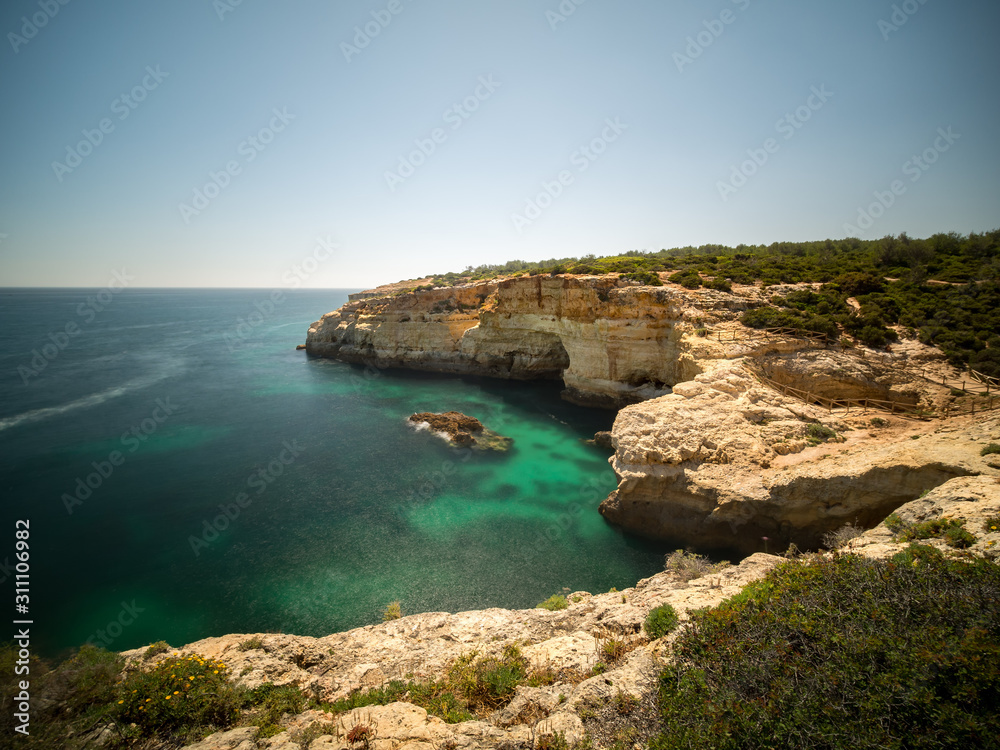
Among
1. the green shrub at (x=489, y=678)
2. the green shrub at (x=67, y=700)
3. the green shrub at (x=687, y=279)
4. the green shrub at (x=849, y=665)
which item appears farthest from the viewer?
the green shrub at (x=687, y=279)

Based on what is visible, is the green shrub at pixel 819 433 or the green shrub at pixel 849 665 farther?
the green shrub at pixel 819 433

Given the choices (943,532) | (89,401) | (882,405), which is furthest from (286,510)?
(89,401)

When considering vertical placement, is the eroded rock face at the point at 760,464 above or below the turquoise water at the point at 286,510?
above

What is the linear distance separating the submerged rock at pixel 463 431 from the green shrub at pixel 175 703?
47.1 feet

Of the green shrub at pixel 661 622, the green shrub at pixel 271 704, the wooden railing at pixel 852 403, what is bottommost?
the green shrub at pixel 271 704

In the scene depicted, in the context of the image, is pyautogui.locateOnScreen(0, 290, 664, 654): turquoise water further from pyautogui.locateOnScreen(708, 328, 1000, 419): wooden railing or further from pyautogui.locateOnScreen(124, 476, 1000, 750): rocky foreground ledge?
pyautogui.locateOnScreen(708, 328, 1000, 419): wooden railing

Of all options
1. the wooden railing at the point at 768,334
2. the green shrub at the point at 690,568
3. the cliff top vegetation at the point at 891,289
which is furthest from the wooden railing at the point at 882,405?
the green shrub at the point at 690,568

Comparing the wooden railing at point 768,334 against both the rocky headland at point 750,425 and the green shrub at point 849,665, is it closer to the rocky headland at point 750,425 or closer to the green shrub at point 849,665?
the rocky headland at point 750,425

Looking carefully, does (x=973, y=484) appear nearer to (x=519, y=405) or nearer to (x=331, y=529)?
(x=331, y=529)

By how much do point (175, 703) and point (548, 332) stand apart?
25263 millimetres

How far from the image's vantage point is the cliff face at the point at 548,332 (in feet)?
68.3

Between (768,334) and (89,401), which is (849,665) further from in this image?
(89,401)

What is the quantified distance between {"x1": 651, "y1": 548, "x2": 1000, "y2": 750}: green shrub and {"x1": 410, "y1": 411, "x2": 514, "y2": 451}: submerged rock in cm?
1489

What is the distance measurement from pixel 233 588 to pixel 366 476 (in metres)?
6.49
